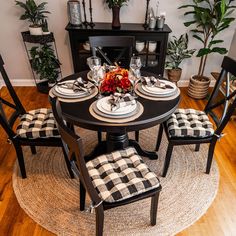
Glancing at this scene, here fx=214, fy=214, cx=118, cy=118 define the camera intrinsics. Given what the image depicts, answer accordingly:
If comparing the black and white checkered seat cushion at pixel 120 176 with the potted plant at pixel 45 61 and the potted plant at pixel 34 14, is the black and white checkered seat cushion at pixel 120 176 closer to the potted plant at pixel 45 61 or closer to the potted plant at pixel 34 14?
the potted plant at pixel 45 61

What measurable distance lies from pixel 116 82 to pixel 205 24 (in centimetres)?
179

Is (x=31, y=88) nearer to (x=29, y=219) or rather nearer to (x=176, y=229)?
(x=29, y=219)

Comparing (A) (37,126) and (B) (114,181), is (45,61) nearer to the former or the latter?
(A) (37,126)

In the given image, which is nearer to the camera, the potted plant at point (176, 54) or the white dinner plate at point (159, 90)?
the white dinner plate at point (159, 90)

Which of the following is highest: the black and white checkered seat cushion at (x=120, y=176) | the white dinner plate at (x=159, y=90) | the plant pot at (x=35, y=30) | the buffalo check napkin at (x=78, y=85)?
the plant pot at (x=35, y=30)

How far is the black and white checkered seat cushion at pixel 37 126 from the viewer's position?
167cm

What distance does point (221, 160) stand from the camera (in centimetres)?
208

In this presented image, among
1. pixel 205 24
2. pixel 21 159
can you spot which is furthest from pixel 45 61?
pixel 205 24

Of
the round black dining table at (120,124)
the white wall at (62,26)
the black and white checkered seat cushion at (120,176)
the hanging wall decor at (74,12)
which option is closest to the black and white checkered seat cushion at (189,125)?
the round black dining table at (120,124)

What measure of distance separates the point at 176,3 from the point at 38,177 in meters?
2.58

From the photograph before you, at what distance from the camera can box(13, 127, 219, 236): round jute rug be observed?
1.54m

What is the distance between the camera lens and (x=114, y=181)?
1.29 meters

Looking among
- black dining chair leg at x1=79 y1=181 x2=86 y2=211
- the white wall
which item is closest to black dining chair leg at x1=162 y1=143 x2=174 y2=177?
black dining chair leg at x1=79 y1=181 x2=86 y2=211

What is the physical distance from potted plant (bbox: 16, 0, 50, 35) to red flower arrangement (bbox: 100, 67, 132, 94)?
66.1 inches
